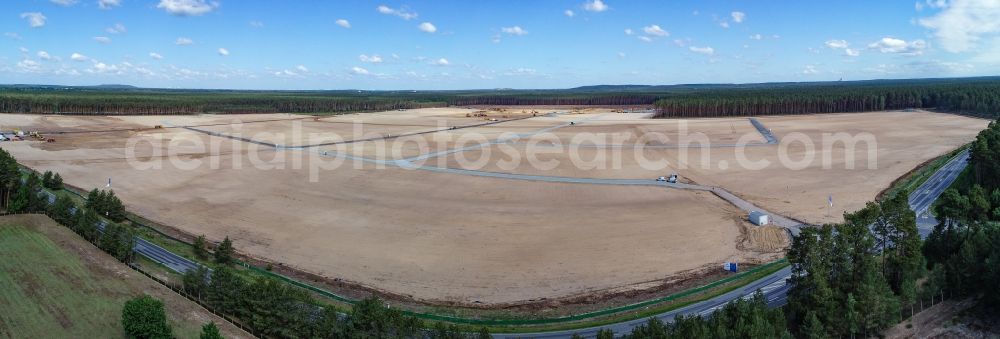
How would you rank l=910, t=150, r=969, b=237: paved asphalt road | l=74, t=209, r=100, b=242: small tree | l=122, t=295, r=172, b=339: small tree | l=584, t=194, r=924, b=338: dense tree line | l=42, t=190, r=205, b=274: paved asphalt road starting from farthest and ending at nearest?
l=910, t=150, r=969, b=237: paved asphalt road → l=74, t=209, r=100, b=242: small tree → l=42, t=190, r=205, b=274: paved asphalt road → l=122, t=295, r=172, b=339: small tree → l=584, t=194, r=924, b=338: dense tree line

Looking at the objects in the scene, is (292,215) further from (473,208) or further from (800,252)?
(800,252)

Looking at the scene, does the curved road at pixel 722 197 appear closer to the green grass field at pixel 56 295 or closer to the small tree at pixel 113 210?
the small tree at pixel 113 210

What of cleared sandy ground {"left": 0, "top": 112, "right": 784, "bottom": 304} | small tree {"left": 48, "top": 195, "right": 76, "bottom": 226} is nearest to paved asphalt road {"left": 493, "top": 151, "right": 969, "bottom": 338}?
cleared sandy ground {"left": 0, "top": 112, "right": 784, "bottom": 304}

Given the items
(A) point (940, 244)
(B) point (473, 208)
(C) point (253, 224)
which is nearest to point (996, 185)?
(A) point (940, 244)

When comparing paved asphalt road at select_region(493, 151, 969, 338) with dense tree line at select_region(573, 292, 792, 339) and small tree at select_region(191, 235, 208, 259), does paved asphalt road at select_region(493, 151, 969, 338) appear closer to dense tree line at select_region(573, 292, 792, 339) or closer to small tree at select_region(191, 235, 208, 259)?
dense tree line at select_region(573, 292, 792, 339)

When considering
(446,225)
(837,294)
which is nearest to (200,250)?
(446,225)

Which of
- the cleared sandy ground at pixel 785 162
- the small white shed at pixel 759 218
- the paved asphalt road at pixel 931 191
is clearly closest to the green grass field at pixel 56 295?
the small white shed at pixel 759 218
